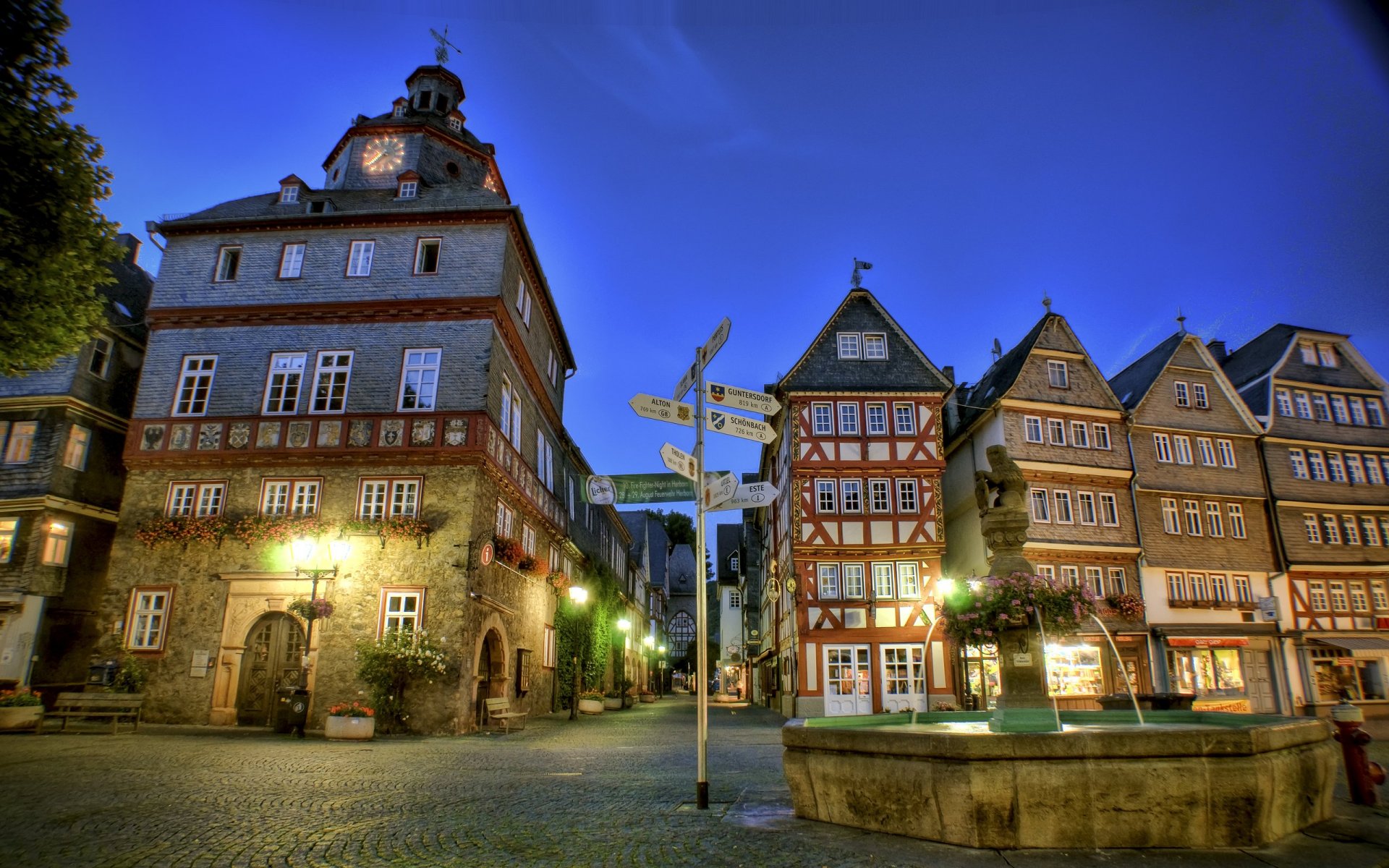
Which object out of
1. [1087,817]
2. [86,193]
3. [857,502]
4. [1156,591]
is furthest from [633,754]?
[1156,591]

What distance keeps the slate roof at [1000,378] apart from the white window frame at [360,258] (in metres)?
22.4

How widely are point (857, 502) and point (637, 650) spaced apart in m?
31.2

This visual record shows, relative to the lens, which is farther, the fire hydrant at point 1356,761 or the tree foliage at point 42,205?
the tree foliage at point 42,205

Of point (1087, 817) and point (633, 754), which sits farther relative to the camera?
point (633, 754)

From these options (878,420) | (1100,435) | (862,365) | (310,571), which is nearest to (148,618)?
(310,571)

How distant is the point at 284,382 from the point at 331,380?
1366 mm

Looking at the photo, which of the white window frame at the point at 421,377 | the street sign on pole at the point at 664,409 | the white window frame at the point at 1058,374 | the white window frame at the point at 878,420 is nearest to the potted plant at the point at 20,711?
the white window frame at the point at 421,377

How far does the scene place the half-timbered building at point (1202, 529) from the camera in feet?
94.3

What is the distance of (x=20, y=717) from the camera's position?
15.1m

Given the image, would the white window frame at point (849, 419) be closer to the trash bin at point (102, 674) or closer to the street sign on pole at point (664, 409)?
the street sign on pole at point (664, 409)

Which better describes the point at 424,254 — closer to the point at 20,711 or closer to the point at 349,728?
the point at 349,728

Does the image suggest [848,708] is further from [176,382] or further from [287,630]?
[176,382]

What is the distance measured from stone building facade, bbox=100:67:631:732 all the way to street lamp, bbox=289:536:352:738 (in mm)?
433

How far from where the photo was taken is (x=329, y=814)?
7469mm
